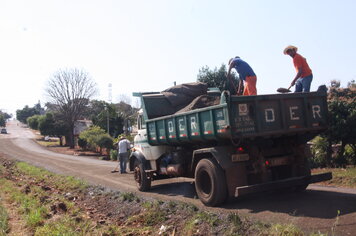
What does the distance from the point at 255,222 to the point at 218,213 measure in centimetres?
105

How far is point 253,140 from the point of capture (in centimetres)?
698

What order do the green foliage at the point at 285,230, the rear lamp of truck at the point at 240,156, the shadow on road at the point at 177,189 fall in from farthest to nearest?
the shadow on road at the point at 177,189 → the rear lamp of truck at the point at 240,156 → the green foliage at the point at 285,230

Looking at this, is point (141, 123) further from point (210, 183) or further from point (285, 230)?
point (285, 230)

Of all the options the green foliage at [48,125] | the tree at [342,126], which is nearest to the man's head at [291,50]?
the tree at [342,126]

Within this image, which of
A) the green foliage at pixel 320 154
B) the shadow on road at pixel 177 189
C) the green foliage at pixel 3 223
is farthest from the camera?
the green foliage at pixel 320 154

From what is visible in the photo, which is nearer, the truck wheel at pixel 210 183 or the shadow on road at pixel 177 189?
the truck wheel at pixel 210 183

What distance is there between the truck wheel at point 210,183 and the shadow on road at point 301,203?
0.30m

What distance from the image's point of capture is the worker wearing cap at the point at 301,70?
7.88 meters

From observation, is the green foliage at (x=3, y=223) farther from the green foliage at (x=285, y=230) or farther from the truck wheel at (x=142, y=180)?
the green foliage at (x=285, y=230)

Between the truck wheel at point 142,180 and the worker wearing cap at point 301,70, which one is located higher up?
the worker wearing cap at point 301,70

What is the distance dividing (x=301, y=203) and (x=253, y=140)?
145cm

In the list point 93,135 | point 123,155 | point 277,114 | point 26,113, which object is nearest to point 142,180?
point 277,114

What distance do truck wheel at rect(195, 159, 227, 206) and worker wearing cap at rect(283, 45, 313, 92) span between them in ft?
8.90

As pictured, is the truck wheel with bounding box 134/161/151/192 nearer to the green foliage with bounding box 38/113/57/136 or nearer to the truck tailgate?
the truck tailgate
